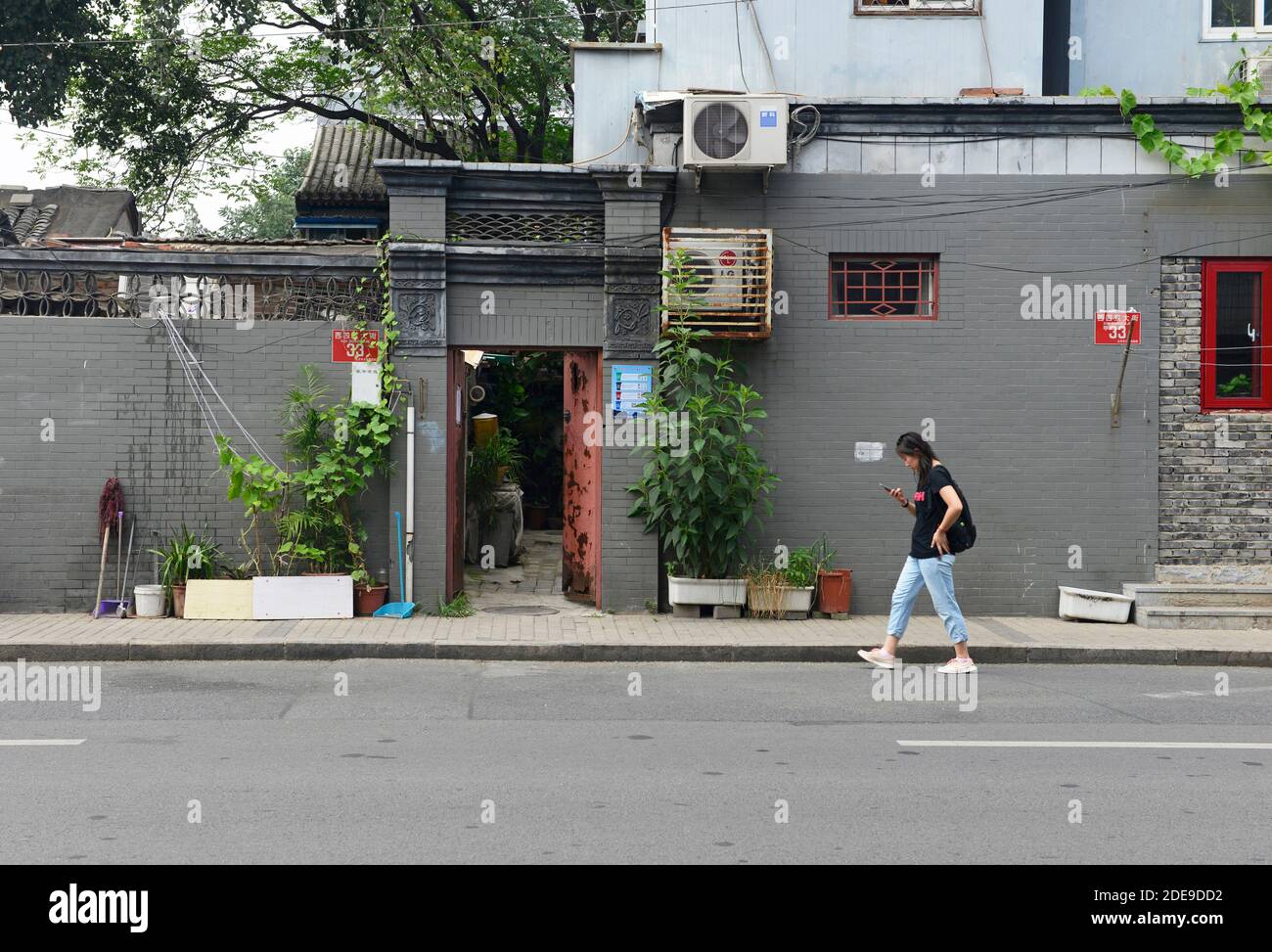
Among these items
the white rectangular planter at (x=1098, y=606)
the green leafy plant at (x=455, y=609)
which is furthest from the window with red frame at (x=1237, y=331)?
the green leafy plant at (x=455, y=609)

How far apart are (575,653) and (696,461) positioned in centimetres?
225

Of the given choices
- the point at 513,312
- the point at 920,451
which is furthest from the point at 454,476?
the point at 920,451

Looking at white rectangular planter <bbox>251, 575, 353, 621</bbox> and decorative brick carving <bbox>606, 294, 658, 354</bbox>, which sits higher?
decorative brick carving <bbox>606, 294, 658, 354</bbox>

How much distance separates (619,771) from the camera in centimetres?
688

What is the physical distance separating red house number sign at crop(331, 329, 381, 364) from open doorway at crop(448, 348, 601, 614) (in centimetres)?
80

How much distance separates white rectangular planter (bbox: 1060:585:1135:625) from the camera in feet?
41.0

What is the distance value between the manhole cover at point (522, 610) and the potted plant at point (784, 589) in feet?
6.62

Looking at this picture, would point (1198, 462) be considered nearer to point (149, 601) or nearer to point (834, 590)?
point (834, 590)

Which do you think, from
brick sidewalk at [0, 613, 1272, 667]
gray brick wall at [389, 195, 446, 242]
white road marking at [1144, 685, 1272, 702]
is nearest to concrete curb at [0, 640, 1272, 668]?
brick sidewalk at [0, 613, 1272, 667]

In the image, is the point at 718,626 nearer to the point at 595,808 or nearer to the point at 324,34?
the point at 595,808

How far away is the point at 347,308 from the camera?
12742mm

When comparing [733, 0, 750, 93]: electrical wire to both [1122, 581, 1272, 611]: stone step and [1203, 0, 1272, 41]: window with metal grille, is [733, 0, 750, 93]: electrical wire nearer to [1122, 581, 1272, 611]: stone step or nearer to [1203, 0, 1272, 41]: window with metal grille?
[1203, 0, 1272, 41]: window with metal grille

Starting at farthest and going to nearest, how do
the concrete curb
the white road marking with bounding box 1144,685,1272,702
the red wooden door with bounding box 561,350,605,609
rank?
the red wooden door with bounding box 561,350,605,609 → the concrete curb → the white road marking with bounding box 1144,685,1272,702

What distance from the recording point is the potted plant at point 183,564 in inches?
478
